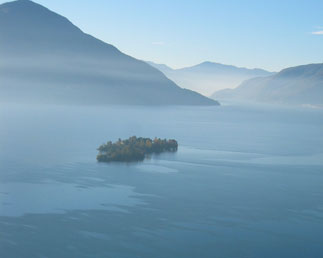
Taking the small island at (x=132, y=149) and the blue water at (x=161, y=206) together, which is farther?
the small island at (x=132, y=149)

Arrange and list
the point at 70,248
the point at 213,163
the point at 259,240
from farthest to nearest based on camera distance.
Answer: the point at 213,163 → the point at 259,240 → the point at 70,248

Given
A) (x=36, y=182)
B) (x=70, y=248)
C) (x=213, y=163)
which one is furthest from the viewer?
(x=213, y=163)

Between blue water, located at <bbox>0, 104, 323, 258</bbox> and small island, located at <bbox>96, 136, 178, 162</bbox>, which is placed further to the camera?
small island, located at <bbox>96, 136, 178, 162</bbox>

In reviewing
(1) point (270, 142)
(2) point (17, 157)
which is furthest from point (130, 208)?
(1) point (270, 142)

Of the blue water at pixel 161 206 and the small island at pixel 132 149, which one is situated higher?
the small island at pixel 132 149

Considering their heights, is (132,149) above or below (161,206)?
above

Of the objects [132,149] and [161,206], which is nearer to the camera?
[161,206]

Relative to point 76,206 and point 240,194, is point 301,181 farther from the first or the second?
point 76,206

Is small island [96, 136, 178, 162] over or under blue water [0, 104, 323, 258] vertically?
over
